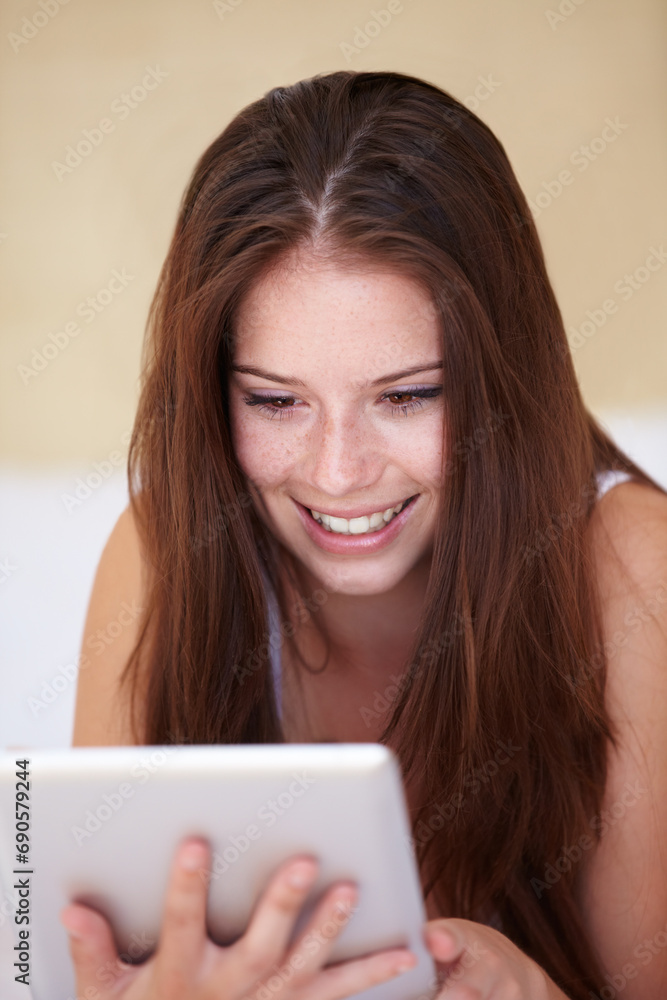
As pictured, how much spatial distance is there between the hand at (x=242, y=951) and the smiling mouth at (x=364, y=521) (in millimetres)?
474

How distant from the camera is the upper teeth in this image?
1.04 meters

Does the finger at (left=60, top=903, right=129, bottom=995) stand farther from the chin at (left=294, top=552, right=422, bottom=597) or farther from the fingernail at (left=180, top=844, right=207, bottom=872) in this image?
the chin at (left=294, top=552, right=422, bottom=597)

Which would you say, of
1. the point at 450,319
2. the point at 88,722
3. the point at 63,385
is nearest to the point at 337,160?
the point at 450,319

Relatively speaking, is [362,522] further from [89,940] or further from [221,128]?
[221,128]

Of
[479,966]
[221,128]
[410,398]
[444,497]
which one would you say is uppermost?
[221,128]

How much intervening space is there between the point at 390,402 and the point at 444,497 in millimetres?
137

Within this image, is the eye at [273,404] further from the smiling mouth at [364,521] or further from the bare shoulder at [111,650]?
the bare shoulder at [111,650]

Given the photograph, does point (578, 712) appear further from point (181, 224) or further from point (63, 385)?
point (63, 385)

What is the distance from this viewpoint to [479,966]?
78cm

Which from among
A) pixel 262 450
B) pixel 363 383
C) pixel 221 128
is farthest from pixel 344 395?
pixel 221 128

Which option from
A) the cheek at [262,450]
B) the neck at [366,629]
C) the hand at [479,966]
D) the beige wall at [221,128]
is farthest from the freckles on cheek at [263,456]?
the beige wall at [221,128]

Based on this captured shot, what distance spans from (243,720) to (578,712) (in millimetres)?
435

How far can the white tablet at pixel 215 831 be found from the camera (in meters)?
0.57

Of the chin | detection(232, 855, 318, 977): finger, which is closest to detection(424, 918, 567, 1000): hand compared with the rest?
detection(232, 855, 318, 977): finger
